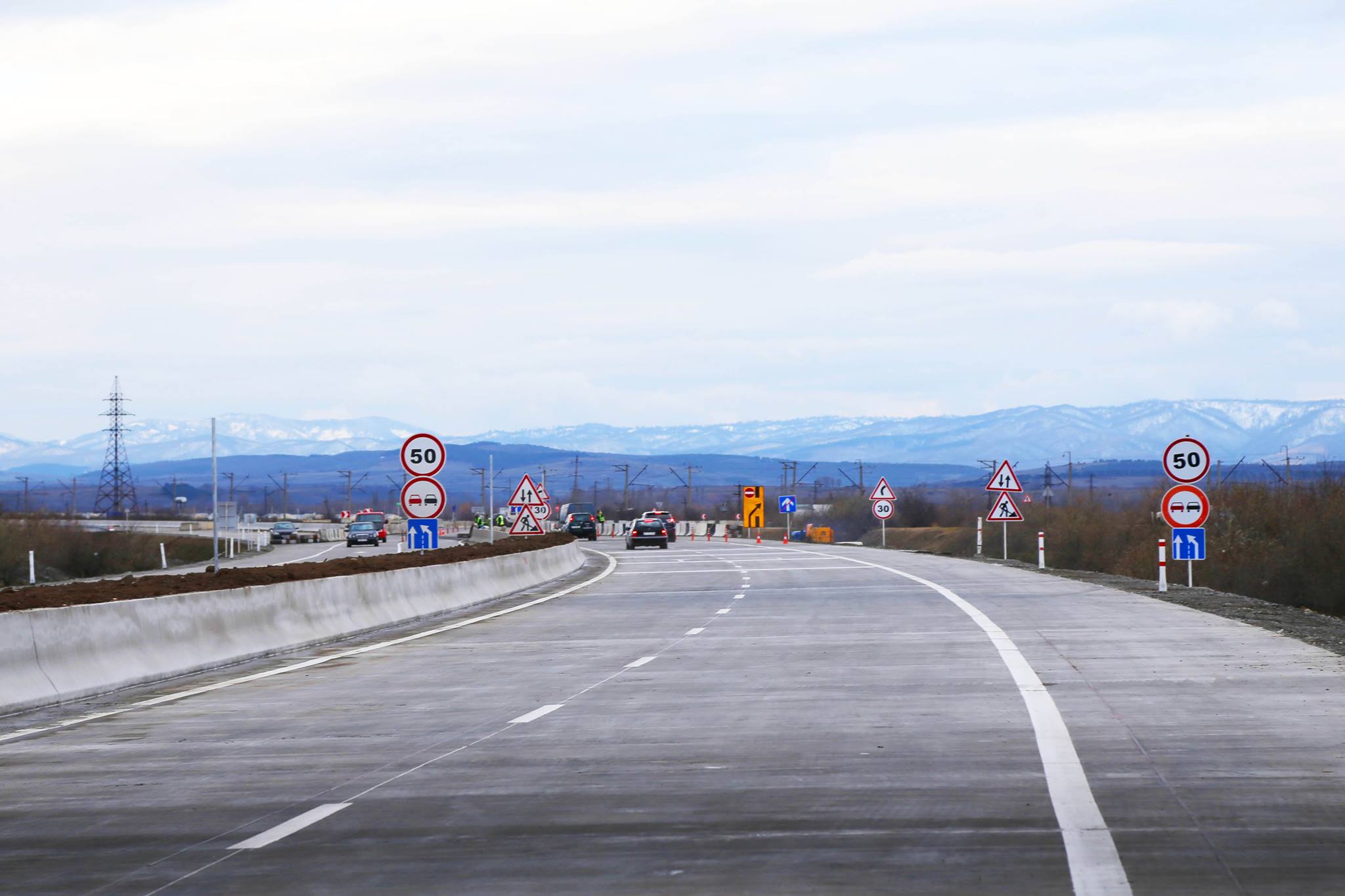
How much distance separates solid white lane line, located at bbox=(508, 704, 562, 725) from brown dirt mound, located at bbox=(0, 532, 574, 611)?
18.1 feet

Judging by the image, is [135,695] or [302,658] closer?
[135,695]

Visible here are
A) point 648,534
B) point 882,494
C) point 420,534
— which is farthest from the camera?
point 648,534

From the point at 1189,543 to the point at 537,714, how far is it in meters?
19.0

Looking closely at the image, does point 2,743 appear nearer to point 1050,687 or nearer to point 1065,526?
point 1050,687

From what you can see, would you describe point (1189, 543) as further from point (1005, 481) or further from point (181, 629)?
point (1005, 481)

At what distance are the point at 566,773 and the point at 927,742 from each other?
2.54 metres

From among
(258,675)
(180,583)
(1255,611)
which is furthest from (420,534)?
(1255,611)

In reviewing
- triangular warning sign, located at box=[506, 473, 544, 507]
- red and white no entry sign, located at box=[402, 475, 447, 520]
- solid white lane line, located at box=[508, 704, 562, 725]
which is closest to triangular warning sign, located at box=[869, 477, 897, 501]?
triangular warning sign, located at box=[506, 473, 544, 507]

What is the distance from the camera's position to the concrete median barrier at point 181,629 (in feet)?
51.7

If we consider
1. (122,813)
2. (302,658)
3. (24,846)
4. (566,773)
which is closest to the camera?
(24,846)

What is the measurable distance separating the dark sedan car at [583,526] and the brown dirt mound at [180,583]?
59.2m

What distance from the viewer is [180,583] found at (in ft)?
74.0

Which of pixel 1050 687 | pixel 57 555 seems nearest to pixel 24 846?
pixel 1050 687

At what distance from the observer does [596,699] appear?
14656 millimetres
